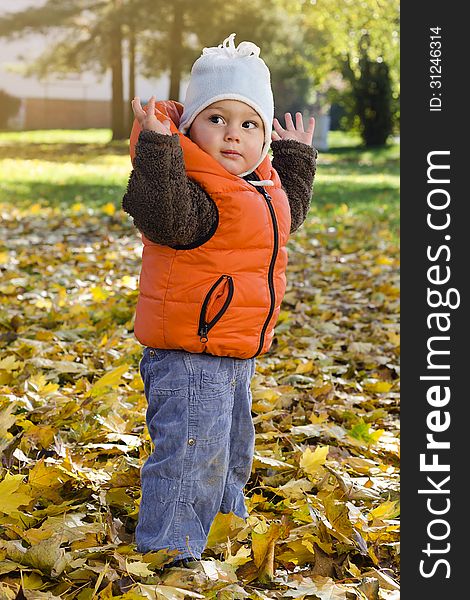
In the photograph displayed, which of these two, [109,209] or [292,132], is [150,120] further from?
[109,209]

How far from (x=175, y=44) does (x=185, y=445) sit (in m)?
23.4

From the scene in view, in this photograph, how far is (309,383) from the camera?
414 centimetres

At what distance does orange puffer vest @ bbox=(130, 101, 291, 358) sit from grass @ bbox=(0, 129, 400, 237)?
22.9 ft

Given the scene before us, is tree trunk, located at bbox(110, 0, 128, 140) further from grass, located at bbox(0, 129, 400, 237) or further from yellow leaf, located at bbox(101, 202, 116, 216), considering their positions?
yellow leaf, located at bbox(101, 202, 116, 216)

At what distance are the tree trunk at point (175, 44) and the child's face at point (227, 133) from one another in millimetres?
22747

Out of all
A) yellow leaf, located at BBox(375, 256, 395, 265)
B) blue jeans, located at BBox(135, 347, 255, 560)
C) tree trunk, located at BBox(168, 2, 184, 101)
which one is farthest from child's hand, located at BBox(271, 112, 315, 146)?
tree trunk, located at BBox(168, 2, 184, 101)

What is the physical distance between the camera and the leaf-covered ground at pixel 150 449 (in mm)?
2361

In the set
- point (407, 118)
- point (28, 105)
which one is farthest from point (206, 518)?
point (28, 105)

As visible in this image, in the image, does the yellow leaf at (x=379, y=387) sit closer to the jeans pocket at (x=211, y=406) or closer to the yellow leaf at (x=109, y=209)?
the jeans pocket at (x=211, y=406)

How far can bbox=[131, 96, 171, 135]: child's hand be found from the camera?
2275 mm

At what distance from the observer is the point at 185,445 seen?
7.89 ft

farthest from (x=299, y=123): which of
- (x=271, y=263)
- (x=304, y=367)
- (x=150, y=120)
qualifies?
(x=304, y=367)

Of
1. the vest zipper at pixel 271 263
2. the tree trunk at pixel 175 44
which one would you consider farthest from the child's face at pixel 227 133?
the tree trunk at pixel 175 44

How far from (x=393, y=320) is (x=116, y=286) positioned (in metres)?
1.84
